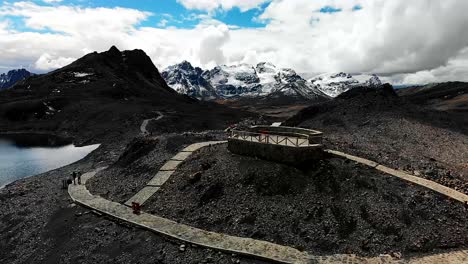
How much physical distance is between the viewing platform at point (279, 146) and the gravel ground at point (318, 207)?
1048 millimetres

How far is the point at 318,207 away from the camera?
37.1 metres

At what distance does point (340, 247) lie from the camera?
3288 cm

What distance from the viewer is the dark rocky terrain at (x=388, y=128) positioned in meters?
60.4

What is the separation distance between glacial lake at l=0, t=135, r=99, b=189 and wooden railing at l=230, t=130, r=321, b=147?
1784 inches

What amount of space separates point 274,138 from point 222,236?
16465mm

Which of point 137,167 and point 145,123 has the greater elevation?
point 145,123

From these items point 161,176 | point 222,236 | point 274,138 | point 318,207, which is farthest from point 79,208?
point 318,207

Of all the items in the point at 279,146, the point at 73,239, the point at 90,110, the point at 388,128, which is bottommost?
the point at 73,239

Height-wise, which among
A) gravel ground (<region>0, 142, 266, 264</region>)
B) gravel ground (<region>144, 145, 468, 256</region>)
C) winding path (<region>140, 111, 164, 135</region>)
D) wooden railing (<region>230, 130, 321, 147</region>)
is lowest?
gravel ground (<region>0, 142, 266, 264</region>)

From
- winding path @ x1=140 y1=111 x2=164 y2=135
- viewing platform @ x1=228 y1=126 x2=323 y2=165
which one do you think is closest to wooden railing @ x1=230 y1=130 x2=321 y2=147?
viewing platform @ x1=228 y1=126 x2=323 y2=165

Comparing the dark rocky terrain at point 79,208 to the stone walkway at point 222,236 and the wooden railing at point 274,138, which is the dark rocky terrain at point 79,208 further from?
the wooden railing at point 274,138

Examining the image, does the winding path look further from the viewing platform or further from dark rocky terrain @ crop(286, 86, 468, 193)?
the viewing platform

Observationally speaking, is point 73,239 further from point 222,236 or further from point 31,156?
point 31,156

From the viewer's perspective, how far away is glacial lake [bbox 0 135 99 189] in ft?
255
